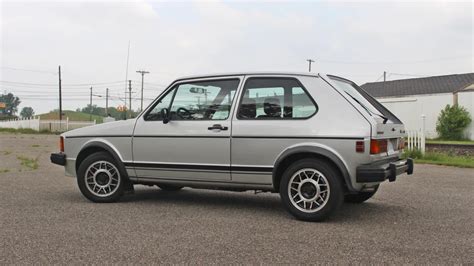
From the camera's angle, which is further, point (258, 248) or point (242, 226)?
point (242, 226)

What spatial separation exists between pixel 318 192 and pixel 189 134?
5.78 ft

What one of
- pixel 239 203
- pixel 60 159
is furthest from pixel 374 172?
pixel 60 159

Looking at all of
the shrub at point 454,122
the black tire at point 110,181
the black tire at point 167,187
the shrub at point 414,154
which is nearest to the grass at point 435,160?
the shrub at point 414,154

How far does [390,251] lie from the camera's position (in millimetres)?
4043

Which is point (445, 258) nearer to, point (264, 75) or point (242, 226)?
point (242, 226)

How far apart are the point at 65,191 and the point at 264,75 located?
12.7 ft

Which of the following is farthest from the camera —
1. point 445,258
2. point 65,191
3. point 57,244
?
point 65,191

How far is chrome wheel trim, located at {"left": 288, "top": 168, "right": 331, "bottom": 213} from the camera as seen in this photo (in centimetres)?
514

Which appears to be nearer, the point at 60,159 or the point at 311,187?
the point at 311,187

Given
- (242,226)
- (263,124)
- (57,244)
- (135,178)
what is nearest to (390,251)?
(242,226)

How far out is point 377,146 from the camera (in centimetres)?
504

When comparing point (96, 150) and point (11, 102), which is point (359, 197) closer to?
point (96, 150)

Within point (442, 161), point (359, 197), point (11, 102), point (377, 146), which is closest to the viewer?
point (377, 146)

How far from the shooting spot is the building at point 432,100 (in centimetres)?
3819
